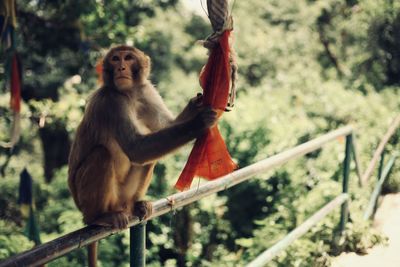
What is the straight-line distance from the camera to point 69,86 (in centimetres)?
835

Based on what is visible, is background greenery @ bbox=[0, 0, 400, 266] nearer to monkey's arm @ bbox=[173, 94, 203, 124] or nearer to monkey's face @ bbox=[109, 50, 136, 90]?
monkey's face @ bbox=[109, 50, 136, 90]

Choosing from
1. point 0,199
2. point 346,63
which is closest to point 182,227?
point 0,199

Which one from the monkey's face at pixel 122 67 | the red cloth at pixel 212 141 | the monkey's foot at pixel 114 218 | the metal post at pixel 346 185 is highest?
the monkey's face at pixel 122 67

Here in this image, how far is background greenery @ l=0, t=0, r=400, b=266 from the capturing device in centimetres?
521

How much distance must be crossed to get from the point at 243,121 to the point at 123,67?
436cm

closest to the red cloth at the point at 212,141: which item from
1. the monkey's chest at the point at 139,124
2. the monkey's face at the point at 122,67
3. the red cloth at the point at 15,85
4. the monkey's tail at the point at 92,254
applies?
the monkey's chest at the point at 139,124

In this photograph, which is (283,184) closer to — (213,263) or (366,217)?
(213,263)

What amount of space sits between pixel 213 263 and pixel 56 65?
4.64 m

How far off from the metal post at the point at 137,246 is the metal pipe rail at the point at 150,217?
3 cm

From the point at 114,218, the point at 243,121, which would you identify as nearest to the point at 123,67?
the point at 114,218

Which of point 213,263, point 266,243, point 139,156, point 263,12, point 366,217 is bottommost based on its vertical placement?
point 213,263

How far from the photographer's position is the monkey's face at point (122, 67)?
287 cm

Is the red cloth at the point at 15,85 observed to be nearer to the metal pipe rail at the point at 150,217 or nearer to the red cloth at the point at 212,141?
Answer: the metal pipe rail at the point at 150,217

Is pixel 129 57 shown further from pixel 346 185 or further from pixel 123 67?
pixel 346 185
